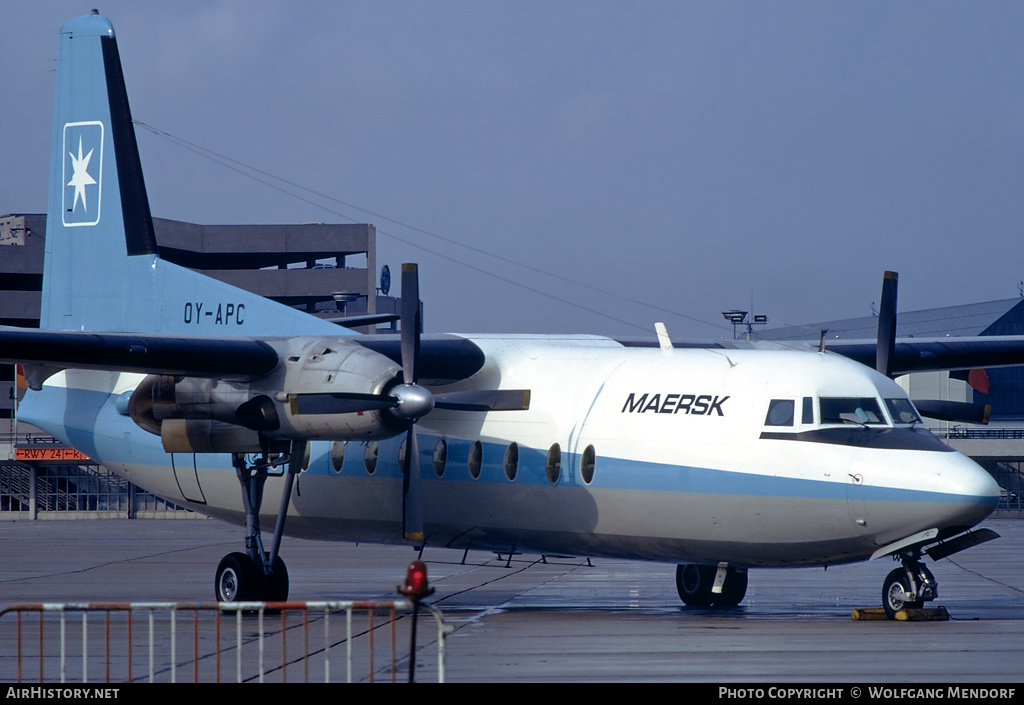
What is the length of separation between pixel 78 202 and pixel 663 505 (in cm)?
1116

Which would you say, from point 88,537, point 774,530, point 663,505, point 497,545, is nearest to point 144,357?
point 497,545

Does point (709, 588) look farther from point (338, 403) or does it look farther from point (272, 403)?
point (272, 403)

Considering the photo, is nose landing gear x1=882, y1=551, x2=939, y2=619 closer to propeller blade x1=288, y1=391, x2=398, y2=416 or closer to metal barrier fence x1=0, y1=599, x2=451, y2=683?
metal barrier fence x1=0, y1=599, x2=451, y2=683

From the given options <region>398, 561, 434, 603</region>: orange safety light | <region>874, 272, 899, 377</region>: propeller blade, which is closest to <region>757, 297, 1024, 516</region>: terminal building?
<region>874, 272, 899, 377</region>: propeller blade

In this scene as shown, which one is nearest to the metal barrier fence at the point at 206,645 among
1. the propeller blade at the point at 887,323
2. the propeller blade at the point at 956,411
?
the propeller blade at the point at 887,323

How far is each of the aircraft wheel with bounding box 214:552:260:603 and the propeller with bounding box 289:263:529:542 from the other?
2.16 m

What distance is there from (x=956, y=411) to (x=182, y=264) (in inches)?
2407

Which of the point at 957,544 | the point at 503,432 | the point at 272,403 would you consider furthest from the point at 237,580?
the point at 957,544

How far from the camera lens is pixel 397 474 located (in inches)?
674

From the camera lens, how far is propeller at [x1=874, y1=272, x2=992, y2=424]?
1652 cm

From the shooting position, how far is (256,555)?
1683 cm
